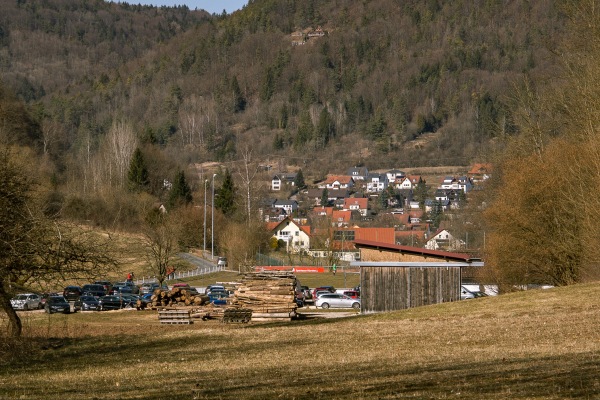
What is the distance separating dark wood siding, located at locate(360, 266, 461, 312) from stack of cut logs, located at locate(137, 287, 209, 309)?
8.25 metres

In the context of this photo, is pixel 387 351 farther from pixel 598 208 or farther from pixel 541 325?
pixel 598 208

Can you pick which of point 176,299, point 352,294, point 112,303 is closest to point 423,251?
point 352,294

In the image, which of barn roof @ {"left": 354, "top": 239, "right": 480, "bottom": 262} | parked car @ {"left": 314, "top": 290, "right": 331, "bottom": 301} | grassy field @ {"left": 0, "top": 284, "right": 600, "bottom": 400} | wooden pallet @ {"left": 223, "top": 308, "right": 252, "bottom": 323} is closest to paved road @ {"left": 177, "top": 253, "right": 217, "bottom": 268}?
parked car @ {"left": 314, "top": 290, "right": 331, "bottom": 301}

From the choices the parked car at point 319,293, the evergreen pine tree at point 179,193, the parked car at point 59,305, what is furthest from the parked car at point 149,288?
the evergreen pine tree at point 179,193

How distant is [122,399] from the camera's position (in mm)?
15117

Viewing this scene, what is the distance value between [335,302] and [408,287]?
39.1ft

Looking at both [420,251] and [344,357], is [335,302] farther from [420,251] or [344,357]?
[344,357]

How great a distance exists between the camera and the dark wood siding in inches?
1661

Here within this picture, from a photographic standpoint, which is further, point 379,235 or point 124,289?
point 379,235

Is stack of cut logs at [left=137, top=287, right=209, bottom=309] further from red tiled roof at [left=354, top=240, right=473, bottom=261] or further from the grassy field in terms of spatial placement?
red tiled roof at [left=354, top=240, right=473, bottom=261]

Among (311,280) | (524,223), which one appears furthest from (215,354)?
(311,280)

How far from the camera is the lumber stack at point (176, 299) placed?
148 feet

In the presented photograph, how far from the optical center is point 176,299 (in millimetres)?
46031

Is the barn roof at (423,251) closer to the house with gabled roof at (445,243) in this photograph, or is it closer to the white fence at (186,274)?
the white fence at (186,274)
